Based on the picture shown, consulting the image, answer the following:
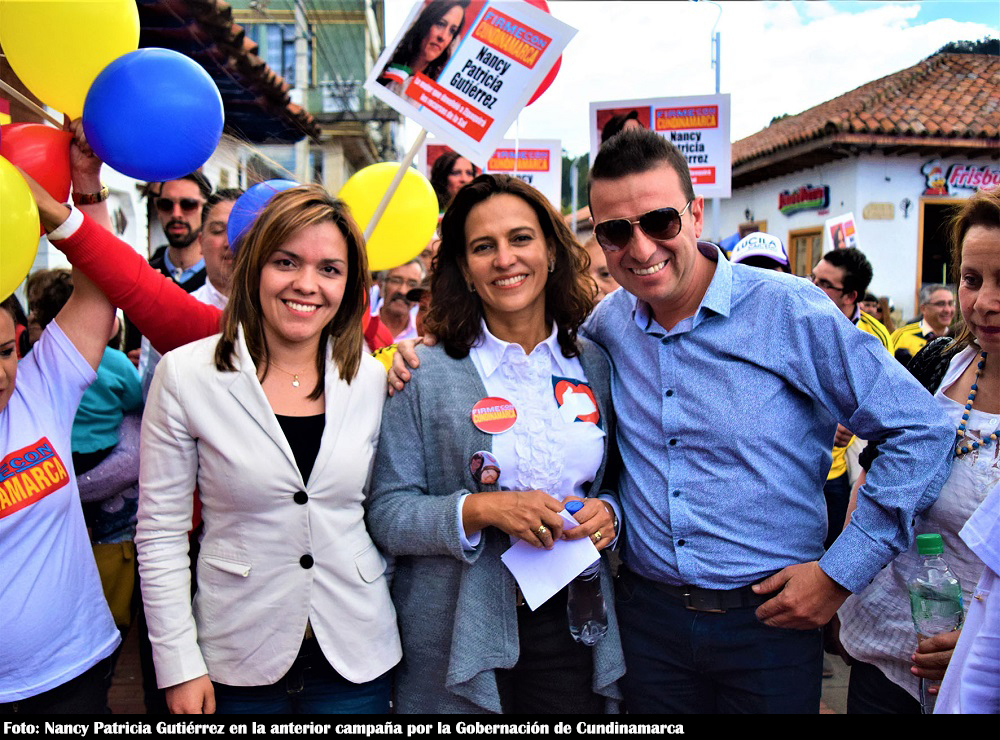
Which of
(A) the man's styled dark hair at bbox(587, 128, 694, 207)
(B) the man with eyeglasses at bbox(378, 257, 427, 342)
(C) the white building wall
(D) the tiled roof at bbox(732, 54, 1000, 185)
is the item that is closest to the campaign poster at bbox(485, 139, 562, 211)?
(B) the man with eyeglasses at bbox(378, 257, 427, 342)

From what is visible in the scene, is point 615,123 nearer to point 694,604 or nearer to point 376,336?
point 376,336

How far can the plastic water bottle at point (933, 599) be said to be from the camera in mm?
1864

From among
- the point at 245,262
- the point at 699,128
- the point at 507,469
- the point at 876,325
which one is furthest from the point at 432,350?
the point at 876,325

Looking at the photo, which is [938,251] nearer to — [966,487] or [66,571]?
[966,487]

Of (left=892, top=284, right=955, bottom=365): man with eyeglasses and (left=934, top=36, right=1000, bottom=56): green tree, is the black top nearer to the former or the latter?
(left=934, top=36, right=1000, bottom=56): green tree

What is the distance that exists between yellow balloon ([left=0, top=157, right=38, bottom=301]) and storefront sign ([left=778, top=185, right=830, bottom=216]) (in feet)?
51.3

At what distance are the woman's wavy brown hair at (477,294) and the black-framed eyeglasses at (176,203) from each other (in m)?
2.09

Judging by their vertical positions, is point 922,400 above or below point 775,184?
below

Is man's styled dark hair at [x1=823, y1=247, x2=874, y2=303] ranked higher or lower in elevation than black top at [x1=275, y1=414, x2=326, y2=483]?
higher

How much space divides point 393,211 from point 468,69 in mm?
1029

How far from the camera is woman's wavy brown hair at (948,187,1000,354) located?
6.29 feet

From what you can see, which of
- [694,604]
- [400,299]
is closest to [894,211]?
[400,299]

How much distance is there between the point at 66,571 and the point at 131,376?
885 millimetres

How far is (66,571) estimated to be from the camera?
6.59 ft
